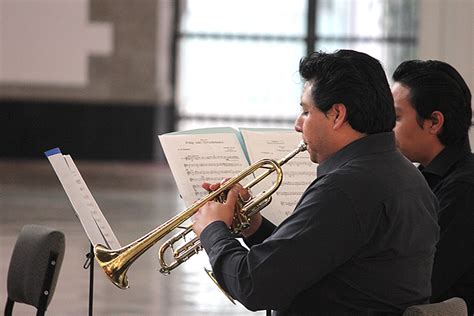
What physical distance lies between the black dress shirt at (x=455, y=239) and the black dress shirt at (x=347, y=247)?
1.59ft

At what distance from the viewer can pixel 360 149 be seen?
282 cm

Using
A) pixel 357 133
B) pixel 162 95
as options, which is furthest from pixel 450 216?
pixel 162 95

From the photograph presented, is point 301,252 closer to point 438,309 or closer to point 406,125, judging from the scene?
point 438,309

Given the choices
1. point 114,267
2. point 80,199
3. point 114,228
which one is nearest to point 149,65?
point 114,228

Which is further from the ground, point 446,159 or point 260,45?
point 446,159

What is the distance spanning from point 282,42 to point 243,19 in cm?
73

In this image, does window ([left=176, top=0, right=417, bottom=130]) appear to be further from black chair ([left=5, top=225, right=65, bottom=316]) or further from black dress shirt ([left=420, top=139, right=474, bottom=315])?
black dress shirt ([left=420, top=139, right=474, bottom=315])

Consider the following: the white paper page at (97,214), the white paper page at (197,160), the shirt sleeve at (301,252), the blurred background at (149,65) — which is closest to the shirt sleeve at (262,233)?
the white paper page at (197,160)

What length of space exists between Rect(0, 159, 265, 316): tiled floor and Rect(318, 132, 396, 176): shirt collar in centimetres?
386

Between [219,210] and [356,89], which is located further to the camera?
[219,210]

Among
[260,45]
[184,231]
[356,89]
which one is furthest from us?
[260,45]

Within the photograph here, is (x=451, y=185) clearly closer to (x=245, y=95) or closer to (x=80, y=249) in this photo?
(x=80, y=249)

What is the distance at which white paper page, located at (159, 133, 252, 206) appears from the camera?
3.40m

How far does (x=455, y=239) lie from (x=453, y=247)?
3 cm
